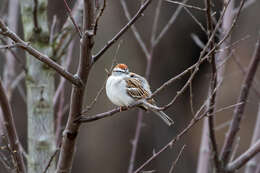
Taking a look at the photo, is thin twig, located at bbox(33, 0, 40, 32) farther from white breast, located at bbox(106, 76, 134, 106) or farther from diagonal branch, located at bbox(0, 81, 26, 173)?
diagonal branch, located at bbox(0, 81, 26, 173)

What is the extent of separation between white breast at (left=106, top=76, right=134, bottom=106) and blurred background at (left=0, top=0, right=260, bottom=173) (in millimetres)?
5750

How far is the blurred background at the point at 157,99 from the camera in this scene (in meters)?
9.36

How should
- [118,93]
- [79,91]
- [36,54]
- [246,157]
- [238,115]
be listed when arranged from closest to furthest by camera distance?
1. [36,54]
2. [79,91]
3. [246,157]
4. [238,115]
5. [118,93]

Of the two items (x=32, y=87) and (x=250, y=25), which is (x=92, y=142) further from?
(x=32, y=87)

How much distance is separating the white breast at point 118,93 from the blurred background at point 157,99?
18.9 feet

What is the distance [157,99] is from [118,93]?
23.2ft

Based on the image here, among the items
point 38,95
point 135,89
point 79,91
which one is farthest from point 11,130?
point 135,89

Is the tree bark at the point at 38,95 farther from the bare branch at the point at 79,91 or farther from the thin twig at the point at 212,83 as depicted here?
the thin twig at the point at 212,83

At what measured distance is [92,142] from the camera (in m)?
9.98

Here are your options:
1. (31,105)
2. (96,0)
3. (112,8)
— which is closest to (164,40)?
(112,8)

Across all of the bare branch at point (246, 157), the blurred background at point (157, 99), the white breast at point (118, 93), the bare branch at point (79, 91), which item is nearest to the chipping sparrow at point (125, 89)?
the white breast at point (118, 93)

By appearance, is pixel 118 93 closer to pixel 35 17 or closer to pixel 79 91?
pixel 35 17

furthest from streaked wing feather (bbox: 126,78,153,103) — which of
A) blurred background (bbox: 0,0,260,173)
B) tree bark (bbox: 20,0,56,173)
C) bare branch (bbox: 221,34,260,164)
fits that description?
blurred background (bbox: 0,0,260,173)

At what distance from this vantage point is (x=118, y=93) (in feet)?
10.4
